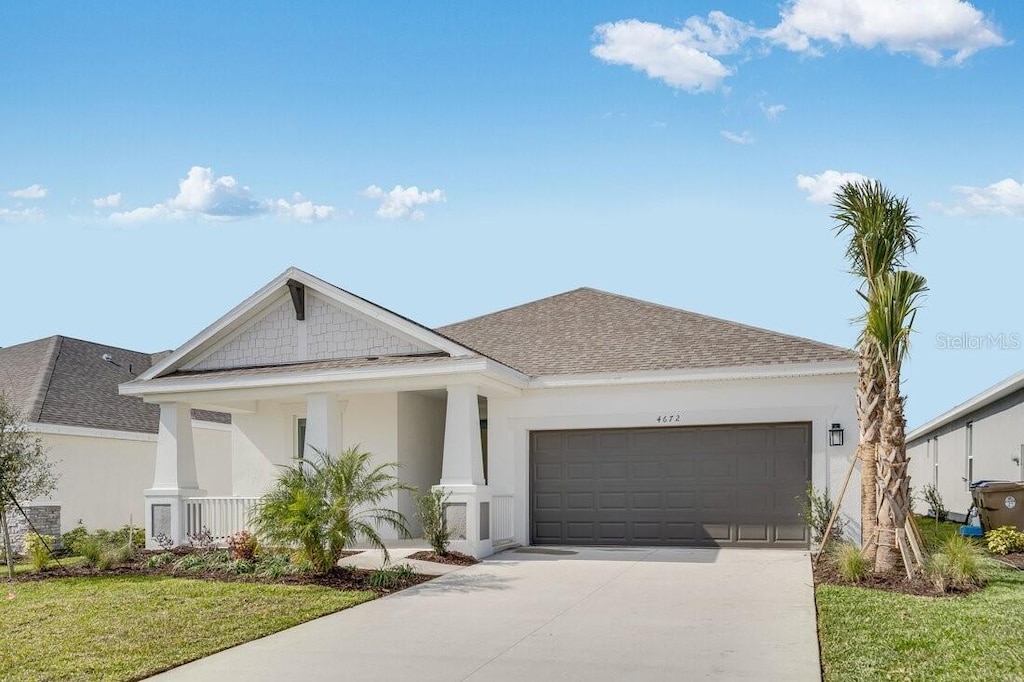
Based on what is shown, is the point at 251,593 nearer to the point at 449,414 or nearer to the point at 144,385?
the point at 449,414

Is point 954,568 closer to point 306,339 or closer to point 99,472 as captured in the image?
point 306,339

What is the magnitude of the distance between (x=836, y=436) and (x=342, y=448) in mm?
9051

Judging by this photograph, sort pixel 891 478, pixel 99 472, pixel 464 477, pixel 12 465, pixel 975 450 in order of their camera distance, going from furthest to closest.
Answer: pixel 975 450, pixel 99 472, pixel 464 477, pixel 12 465, pixel 891 478

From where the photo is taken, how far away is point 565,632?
32.2 feet

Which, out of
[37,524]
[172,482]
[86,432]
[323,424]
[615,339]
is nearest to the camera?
[323,424]

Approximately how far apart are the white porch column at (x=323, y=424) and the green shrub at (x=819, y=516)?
26.9 ft

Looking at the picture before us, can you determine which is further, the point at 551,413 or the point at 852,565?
the point at 551,413

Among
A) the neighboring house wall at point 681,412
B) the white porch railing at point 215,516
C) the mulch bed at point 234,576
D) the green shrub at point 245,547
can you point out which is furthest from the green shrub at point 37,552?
the neighboring house wall at point 681,412

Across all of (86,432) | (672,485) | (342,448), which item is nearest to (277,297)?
(342,448)

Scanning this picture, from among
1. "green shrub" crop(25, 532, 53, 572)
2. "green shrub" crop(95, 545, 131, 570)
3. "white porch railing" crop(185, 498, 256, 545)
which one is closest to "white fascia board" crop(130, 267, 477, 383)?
"white porch railing" crop(185, 498, 256, 545)

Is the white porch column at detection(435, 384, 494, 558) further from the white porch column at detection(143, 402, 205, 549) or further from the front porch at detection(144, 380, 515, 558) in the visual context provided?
the white porch column at detection(143, 402, 205, 549)

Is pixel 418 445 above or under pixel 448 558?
above

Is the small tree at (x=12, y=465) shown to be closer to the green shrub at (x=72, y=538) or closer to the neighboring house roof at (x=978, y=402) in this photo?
the green shrub at (x=72, y=538)

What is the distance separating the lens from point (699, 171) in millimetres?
15562
